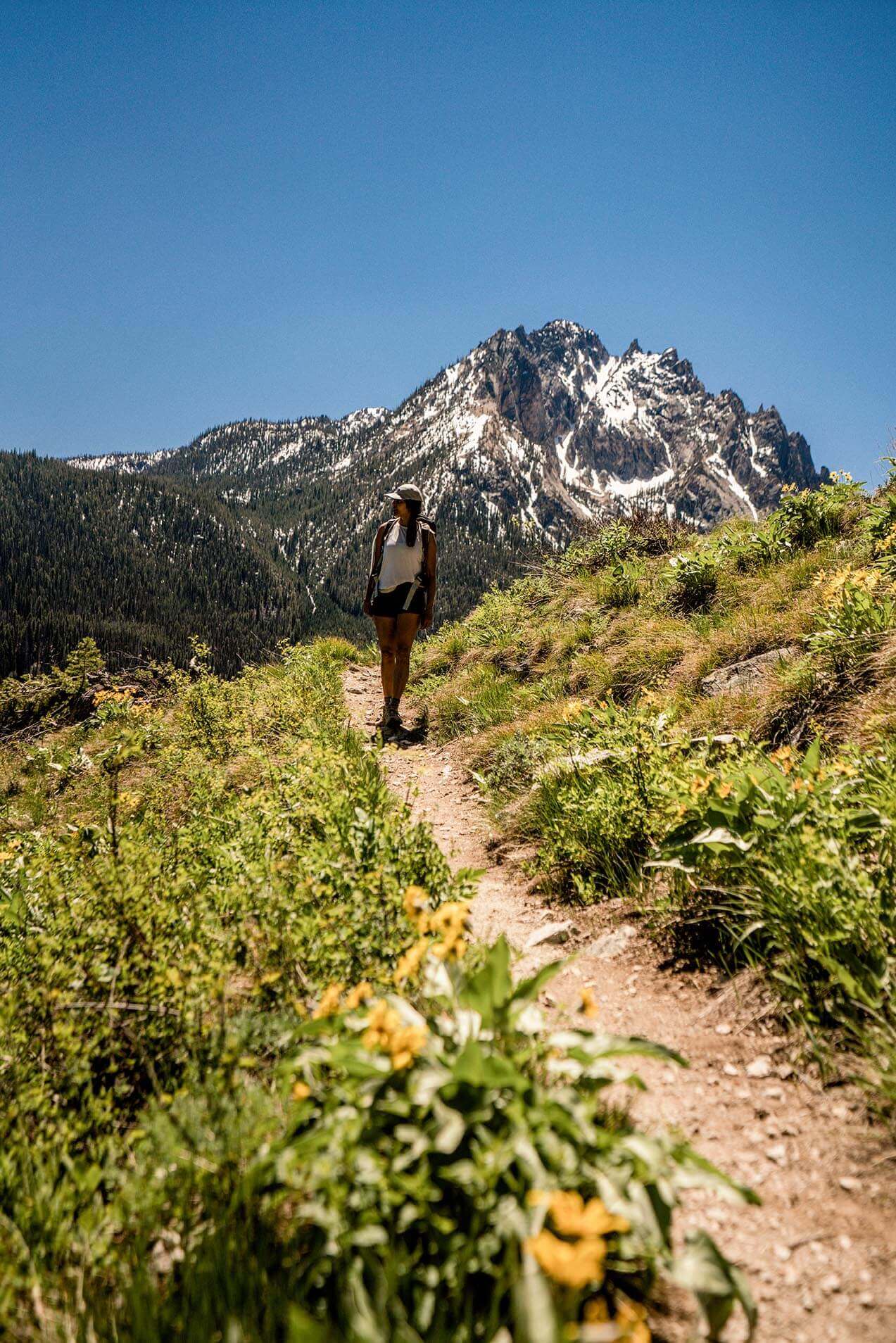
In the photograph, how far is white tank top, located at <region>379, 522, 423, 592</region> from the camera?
8.09m

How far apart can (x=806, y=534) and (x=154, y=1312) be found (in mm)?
8615

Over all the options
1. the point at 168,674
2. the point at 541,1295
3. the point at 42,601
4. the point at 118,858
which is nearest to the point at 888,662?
the point at 541,1295

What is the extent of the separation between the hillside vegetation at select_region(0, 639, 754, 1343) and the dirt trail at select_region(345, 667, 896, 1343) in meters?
0.35

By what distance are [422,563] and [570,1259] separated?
7.70m

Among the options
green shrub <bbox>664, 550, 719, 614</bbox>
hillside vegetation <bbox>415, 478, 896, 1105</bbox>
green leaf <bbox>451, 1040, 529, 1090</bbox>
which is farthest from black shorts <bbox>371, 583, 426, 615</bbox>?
green leaf <bbox>451, 1040, 529, 1090</bbox>

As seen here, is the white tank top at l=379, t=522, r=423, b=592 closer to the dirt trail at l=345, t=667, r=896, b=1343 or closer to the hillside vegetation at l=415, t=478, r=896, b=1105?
the hillside vegetation at l=415, t=478, r=896, b=1105

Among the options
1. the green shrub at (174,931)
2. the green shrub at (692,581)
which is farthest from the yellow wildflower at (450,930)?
the green shrub at (692,581)

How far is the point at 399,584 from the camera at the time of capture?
26.7 ft

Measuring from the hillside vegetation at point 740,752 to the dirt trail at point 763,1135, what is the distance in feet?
0.60

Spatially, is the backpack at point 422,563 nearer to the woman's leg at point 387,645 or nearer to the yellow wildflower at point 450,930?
the woman's leg at point 387,645

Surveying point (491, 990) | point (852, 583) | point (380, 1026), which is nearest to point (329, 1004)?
point (380, 1026)

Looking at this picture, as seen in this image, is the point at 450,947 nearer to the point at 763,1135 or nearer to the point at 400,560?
the point at 763,1135

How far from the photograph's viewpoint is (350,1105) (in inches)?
63.1

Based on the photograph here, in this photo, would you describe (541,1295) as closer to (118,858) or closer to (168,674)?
(118,858)
